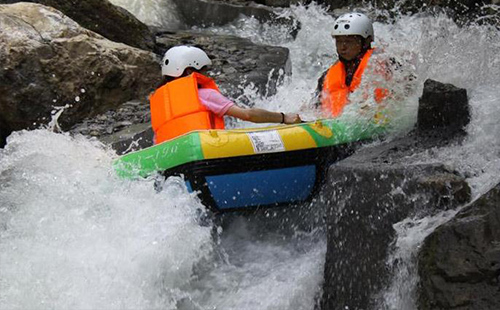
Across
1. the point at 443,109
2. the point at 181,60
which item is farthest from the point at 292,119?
the point at 443,109

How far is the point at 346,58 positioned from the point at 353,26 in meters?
0.26

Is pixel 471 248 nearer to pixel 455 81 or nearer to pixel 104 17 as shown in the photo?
pixel 455 81

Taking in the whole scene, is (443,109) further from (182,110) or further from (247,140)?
(182,110)

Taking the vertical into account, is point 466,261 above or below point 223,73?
above

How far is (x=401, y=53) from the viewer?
19.2ft

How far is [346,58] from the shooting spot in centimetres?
616

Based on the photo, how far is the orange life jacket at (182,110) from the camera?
5594mm

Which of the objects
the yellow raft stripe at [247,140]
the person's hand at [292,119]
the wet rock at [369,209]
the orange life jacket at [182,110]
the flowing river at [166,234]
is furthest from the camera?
the person's hand at [292,119]

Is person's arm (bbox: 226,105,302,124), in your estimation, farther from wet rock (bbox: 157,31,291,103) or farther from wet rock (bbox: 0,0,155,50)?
wet rock (bbox: 0,0,155,50)

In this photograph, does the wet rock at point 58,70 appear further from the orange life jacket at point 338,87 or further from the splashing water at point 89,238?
the orange life jacket at point 338,87

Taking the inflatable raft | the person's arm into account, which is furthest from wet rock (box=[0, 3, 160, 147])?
the person's arm

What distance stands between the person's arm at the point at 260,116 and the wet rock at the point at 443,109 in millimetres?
1017

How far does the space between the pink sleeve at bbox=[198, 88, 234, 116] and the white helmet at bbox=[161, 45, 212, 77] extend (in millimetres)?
262

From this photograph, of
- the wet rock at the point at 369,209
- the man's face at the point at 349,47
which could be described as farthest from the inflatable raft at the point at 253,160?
the man's face at the point at 349,47
